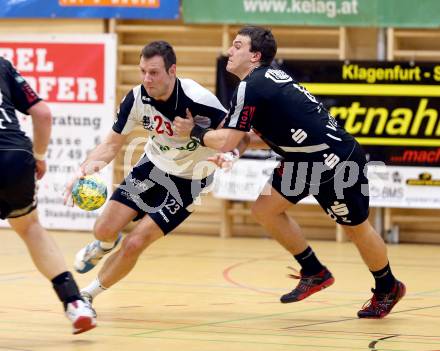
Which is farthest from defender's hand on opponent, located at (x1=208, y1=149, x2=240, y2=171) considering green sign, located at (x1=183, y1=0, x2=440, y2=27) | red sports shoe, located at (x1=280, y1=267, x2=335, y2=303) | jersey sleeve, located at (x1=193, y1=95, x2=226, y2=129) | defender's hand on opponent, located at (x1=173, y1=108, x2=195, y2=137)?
green sign, located at (x1=183, y1=0, x2=440, y2=27)

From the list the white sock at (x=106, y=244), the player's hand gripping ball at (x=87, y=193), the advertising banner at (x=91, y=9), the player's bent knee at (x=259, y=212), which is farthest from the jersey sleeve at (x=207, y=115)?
the advertising banner at (x=91, y=9)

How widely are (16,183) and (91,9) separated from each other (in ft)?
26.7

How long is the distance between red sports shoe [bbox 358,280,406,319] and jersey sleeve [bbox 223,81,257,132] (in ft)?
4.97

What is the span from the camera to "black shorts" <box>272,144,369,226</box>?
6535 millimetres

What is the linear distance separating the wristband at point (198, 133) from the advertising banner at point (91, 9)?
22.0 feet

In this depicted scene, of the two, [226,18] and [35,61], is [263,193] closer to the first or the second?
[226,18]

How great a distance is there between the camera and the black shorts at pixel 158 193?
665 cm

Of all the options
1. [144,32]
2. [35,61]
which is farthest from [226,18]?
[35,61]

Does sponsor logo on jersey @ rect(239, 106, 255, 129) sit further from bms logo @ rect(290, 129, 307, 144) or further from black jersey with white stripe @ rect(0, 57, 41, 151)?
black jersey with white stripe @ rect(0, 57, 41, 151)

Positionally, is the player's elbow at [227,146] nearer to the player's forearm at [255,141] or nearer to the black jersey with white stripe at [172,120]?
the black jersey with white stripe at [172,120]

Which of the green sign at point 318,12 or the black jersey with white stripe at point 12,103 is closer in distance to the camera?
the black jersey with white stripe at point 12,103

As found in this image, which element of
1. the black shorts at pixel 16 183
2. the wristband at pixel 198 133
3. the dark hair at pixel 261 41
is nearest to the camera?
the black shorts at pixel 16 183

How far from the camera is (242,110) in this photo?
20.7 ft

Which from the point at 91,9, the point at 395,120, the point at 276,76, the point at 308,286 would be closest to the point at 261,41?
the point at 276,76
